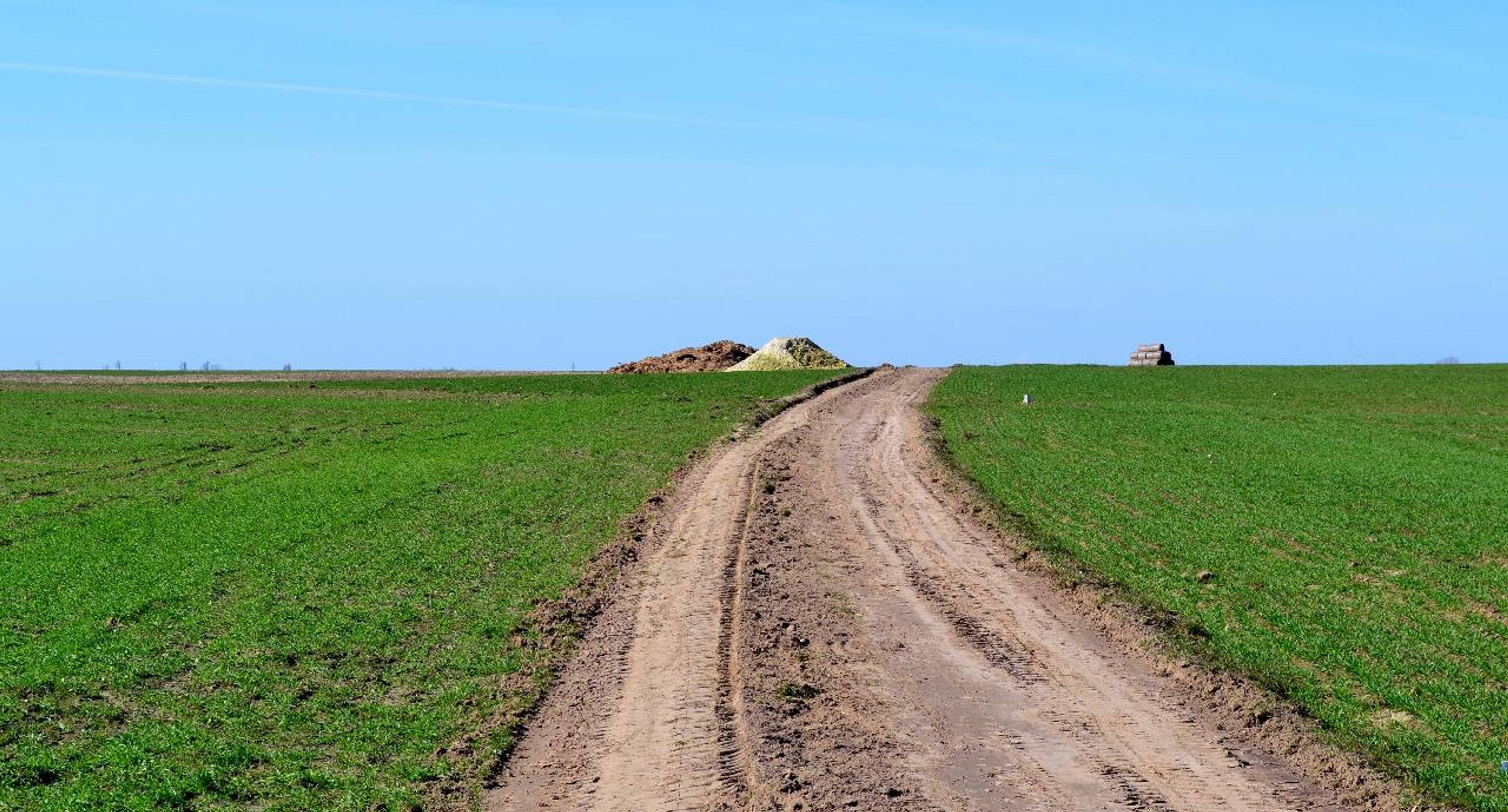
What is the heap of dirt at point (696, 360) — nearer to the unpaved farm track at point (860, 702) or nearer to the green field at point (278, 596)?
the green field at point (278, 596)

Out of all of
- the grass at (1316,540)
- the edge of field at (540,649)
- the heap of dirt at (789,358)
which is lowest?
the edge of field at (540,649)

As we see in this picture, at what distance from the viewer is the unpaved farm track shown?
10.1 m

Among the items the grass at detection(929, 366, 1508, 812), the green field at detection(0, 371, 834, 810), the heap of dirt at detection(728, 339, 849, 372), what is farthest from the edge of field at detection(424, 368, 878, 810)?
the heap of dirt at detection(728, 339, 849, 372)

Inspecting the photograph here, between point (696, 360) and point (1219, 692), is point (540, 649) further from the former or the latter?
point (696, 360)

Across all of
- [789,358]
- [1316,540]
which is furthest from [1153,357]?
[1316,540]

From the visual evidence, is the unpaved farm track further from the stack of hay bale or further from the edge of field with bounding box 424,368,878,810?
the stack of hay bale

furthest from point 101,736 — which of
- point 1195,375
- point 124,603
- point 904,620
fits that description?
point 1195,375

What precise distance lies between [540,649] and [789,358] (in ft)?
256

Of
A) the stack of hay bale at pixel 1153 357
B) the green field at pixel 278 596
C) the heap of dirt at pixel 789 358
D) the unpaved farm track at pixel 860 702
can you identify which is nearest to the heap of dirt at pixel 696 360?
the heap of dirt at pixel 789 358

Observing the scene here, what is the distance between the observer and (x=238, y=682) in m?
13.7

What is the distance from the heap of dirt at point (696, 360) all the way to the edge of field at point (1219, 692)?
74.8 metres

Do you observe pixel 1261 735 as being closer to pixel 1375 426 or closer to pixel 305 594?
pixel 305 594

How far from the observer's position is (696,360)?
99875 millimetres

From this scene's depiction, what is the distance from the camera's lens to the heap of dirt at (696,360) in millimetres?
97000
